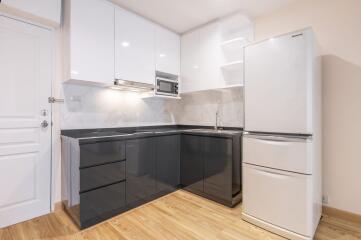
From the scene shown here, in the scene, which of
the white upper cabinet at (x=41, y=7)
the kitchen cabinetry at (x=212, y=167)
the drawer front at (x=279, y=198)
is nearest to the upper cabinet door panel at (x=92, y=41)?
the white upper cabinet at (x=41, y=7)

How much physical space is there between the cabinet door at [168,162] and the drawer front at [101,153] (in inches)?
22.6

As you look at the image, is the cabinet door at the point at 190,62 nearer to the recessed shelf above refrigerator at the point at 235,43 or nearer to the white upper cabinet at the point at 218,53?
the white upper cabinet at the point at 218,53

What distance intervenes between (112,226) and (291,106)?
208 cm

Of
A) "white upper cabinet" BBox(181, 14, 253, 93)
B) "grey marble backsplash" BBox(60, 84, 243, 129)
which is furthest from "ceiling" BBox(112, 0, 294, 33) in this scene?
"grey marble backsplash" BBox(60, 84, 243, 129)

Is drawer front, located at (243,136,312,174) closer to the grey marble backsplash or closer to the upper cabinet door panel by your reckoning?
the grey marble backsplash

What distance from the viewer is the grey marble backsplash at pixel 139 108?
7.66 ft

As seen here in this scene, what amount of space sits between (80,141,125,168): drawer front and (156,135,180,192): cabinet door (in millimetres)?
575

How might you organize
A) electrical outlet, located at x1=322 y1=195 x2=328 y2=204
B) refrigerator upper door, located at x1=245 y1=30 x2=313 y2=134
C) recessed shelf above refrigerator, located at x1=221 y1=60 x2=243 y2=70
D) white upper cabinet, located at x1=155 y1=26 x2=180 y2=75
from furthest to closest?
white upper cabinet, located at x1=155 y1=26 x2=180 y2=75 < recessed shelf above refrigerator, located at x1=221 y1=60 x2=243 y2=70 < electrical outlet, located at x1=322 y1=195 x2=328 y2=204 < refrigerator upper door, located at x1=245 y1=30 x2=313 y2=134

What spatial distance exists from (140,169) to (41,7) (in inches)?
80.9

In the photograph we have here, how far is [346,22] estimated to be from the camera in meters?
1.95

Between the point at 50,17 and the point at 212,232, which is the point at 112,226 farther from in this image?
the point at 50,17

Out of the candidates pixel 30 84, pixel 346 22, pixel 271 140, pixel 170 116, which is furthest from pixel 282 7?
pixel 30 84

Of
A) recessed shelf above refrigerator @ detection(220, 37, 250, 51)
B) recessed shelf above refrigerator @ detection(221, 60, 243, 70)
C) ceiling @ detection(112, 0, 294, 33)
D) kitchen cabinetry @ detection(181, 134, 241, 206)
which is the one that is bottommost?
kitchen cabinetry @ detection(181, 134, 241, 206)

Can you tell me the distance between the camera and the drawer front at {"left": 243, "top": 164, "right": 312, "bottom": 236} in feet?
5.24
